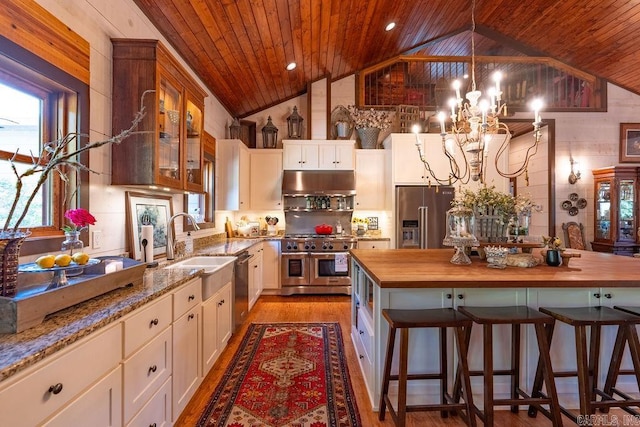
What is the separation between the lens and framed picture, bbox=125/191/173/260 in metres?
2.38

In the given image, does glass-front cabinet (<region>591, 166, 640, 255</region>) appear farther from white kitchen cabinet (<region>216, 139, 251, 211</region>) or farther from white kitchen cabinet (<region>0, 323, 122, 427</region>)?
white kitchen cabinet (<region>0, 323, 122, 427</region>)

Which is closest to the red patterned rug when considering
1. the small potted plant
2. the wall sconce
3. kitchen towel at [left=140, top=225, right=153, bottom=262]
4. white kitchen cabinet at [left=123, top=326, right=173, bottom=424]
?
white kitchen cabinet at [left=123, top=326, right=173, bottom=424]

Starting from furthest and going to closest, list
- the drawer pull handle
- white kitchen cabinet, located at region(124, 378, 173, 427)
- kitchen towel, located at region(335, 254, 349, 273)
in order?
kitchen towel, located at region(335, 254, 349, 273)
white kitchen cabinet, located at region(124, 378, 173, 427)
the drawer pull handle

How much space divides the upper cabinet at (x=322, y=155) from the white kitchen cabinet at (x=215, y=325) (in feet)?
8.77

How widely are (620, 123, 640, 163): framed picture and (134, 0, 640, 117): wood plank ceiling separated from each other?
2.16 feet

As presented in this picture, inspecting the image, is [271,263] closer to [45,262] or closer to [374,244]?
[374,244]

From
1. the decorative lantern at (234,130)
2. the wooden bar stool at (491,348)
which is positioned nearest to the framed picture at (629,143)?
the wooden bar stool at (491,348)

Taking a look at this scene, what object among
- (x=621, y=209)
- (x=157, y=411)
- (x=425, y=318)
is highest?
(x=621, y=209)

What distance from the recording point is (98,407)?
1.21m

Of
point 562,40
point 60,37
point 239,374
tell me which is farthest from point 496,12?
point 239,374

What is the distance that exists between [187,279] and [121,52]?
163 cm

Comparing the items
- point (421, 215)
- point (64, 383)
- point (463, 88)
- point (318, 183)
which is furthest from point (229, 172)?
point (463, 88)

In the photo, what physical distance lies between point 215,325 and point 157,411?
0.95 m

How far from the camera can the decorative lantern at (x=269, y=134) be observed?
17.5ft
